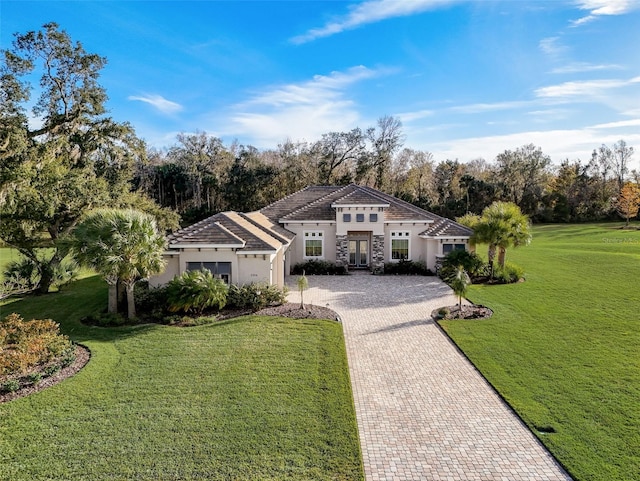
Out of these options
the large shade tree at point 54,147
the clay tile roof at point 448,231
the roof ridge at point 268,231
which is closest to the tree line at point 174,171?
the large shade tree at point 54,147

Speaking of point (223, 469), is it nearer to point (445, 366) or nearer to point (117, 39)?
point (445, 366)

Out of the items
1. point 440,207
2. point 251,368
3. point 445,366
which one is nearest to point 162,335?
point 251,368

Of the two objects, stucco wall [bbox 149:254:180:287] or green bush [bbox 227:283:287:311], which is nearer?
green bush [bbox 227:283:287:311]

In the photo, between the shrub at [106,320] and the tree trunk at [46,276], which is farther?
the tree trunk at [46,276]

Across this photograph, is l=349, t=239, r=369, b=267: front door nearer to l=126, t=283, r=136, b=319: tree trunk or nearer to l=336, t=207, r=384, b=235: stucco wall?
l=336, t=207, r=384, b=235: stucco wall

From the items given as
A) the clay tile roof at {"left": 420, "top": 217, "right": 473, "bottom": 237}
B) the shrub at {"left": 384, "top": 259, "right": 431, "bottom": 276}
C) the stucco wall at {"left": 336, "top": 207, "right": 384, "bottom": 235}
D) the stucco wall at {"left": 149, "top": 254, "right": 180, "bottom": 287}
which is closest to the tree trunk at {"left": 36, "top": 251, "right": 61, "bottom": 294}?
the stucco wall at {"left": 149, "top": 254, "right": 180, "bottom": 287}

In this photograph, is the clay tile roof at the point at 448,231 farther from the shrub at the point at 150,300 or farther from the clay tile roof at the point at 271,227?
the shrub at the point at 150,300

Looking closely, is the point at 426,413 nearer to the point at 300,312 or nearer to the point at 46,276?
the point at 300,312
